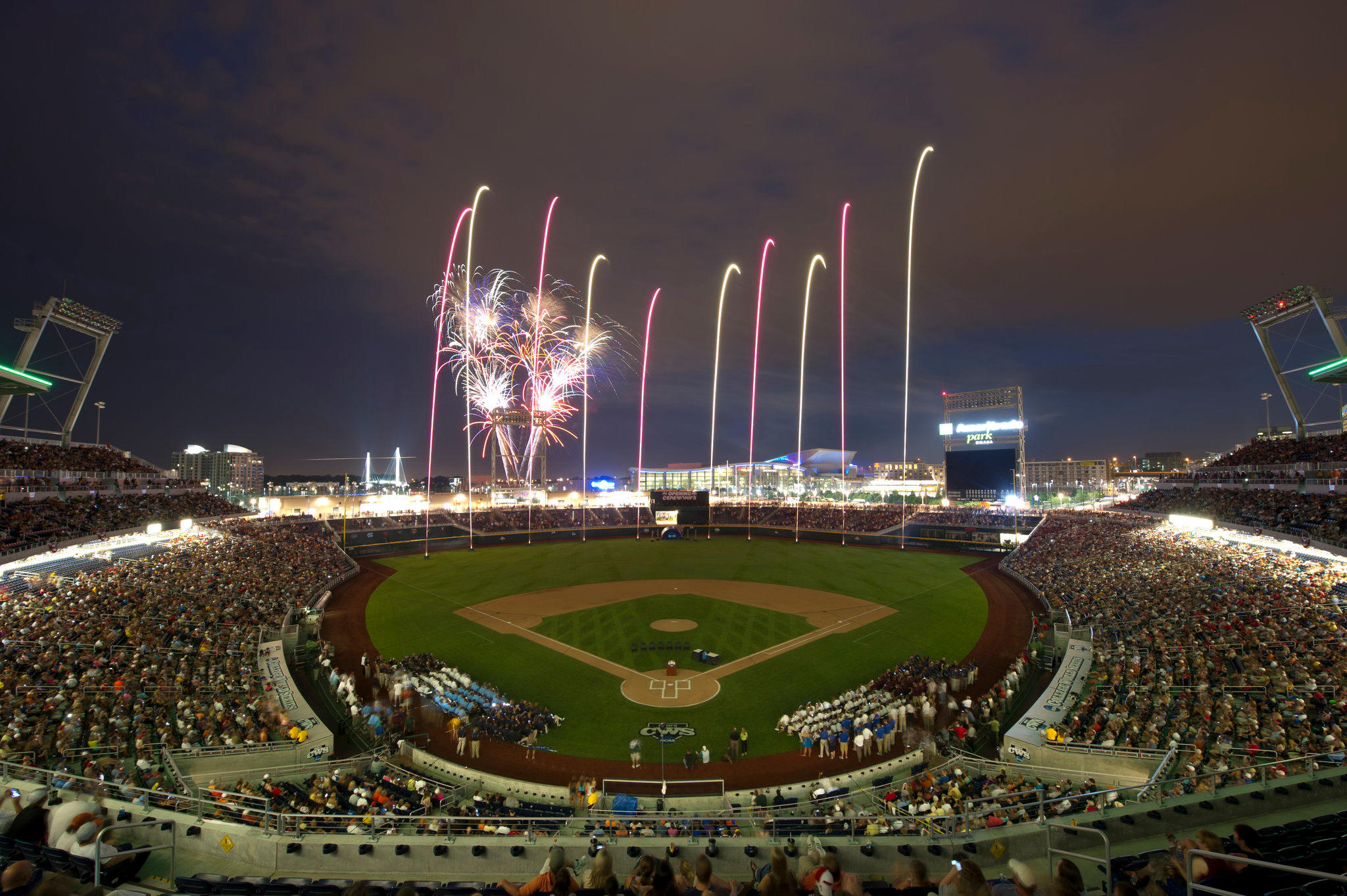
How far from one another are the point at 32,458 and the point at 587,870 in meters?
55.7

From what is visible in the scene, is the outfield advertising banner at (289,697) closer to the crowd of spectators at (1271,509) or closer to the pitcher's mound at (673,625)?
the pitcher's mound at (673,625)

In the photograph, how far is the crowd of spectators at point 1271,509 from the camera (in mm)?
30891

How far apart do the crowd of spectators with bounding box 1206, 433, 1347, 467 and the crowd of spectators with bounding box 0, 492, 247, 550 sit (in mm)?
76185

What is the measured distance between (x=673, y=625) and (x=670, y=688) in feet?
28.2

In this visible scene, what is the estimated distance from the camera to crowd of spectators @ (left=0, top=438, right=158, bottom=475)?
40.2 metres

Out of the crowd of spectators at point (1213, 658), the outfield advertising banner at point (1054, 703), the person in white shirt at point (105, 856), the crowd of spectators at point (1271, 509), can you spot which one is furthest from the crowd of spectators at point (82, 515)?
the crowd of spectators at point (1271, 509)

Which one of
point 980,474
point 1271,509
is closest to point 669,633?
point 1271,509

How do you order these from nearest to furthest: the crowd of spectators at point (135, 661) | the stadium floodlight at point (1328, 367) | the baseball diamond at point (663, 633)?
1. the crowd of spectators at point (135, 661)
2. the baseball diamond at point (663, 633)
3. the stadium floodlight at point (1328, 367)

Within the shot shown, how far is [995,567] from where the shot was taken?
1860 inches

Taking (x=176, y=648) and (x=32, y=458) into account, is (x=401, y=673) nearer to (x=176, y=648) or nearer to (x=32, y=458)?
(x=176, y=648)

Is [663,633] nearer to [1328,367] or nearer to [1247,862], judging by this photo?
[1247,862]

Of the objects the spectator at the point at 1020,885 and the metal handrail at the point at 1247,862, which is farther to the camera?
the spectator at the point at 1020,885

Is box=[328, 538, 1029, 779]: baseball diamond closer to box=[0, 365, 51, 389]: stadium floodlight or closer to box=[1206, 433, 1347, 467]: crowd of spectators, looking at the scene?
box=[1206, 433, 1347, 467]: crowd of spectators

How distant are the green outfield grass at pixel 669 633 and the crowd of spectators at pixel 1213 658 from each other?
13341 millimetres
